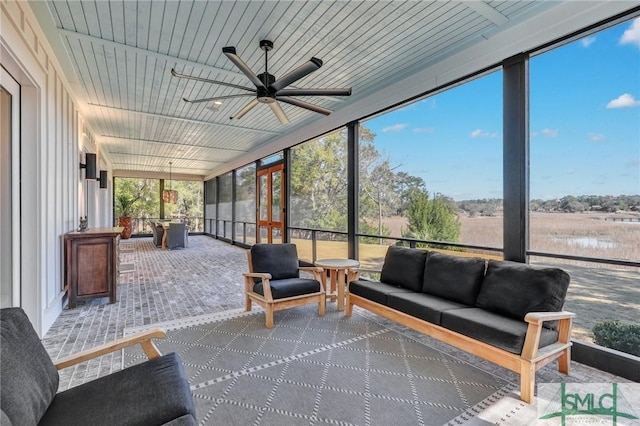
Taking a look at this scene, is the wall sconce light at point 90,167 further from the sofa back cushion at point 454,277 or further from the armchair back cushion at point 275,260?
the sofa back cushion at point 454,277

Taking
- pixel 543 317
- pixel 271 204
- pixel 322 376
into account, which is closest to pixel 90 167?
pixel 271 204

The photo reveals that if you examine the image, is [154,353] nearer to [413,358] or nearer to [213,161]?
[413,358]

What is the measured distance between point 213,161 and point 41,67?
26.2 ft

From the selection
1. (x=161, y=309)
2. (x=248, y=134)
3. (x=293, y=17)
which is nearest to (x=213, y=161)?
(x=248, y=134)

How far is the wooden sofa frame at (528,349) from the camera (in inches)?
83.0

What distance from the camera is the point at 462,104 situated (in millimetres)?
3922

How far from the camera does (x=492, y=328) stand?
232cm

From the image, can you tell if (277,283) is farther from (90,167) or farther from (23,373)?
(90,167)

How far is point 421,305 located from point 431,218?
1669 mm

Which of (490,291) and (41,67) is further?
(41,67)

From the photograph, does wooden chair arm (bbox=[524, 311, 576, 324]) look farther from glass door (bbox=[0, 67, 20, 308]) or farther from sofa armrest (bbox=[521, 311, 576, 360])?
glass door (bbox=[0, 67, 20, 308])

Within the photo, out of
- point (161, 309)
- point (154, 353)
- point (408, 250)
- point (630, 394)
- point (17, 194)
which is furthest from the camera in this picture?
point (161, 309)

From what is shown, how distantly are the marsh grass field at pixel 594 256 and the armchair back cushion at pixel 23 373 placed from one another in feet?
11.9

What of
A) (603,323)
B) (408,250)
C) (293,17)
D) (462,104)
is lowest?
(603,323)
